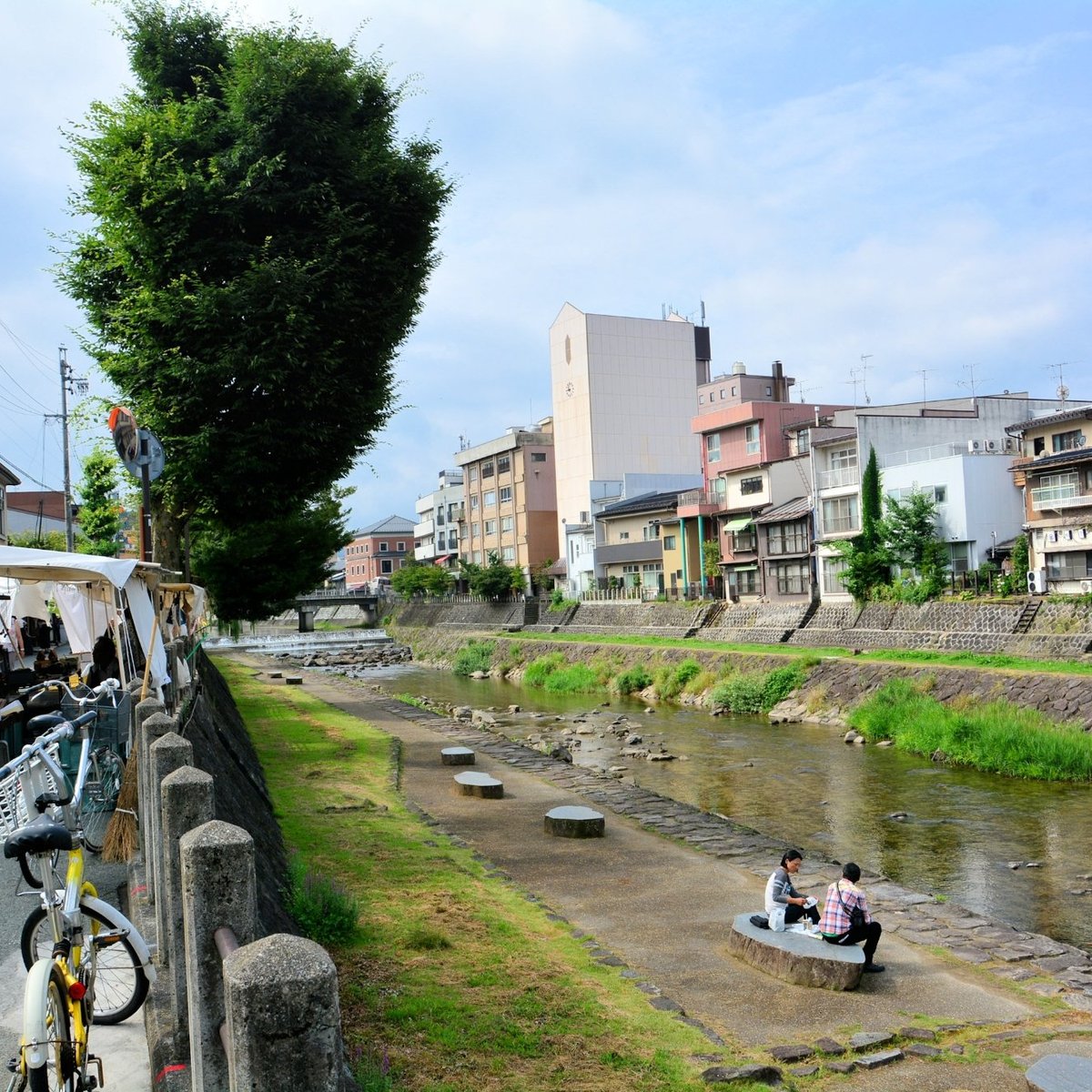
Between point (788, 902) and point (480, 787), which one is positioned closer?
point (788, 902)

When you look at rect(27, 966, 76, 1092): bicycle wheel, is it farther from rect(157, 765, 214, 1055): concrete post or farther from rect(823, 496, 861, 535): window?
rect(823, 496, 861, 535): window

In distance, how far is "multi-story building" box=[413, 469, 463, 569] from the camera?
91.2 meters

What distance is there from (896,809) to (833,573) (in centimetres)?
2500

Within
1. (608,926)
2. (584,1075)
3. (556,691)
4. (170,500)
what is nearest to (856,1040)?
(584,1075)

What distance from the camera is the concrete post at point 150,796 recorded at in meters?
6.23

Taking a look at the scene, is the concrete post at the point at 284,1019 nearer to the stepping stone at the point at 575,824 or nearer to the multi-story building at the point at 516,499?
the stepping stone at the point at 575,824

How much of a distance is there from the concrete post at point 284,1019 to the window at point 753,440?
49186 mm

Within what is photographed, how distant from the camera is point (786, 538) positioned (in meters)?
46.6

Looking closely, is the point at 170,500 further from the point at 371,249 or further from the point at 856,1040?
the point at 856,1040

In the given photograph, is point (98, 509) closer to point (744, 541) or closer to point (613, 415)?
point (744, 541)

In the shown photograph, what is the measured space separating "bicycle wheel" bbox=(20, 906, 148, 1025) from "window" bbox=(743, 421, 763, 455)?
153 feet

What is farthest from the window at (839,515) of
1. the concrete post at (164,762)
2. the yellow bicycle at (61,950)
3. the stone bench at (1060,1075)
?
the concrete post at (164,762)

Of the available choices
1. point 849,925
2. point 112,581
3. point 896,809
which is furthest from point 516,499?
point 849,925

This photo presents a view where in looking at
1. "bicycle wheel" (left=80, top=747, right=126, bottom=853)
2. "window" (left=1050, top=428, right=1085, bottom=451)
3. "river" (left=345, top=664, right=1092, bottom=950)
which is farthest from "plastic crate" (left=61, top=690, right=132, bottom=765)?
"window" (left=1050, top=428, right=1085, bottom=451)
